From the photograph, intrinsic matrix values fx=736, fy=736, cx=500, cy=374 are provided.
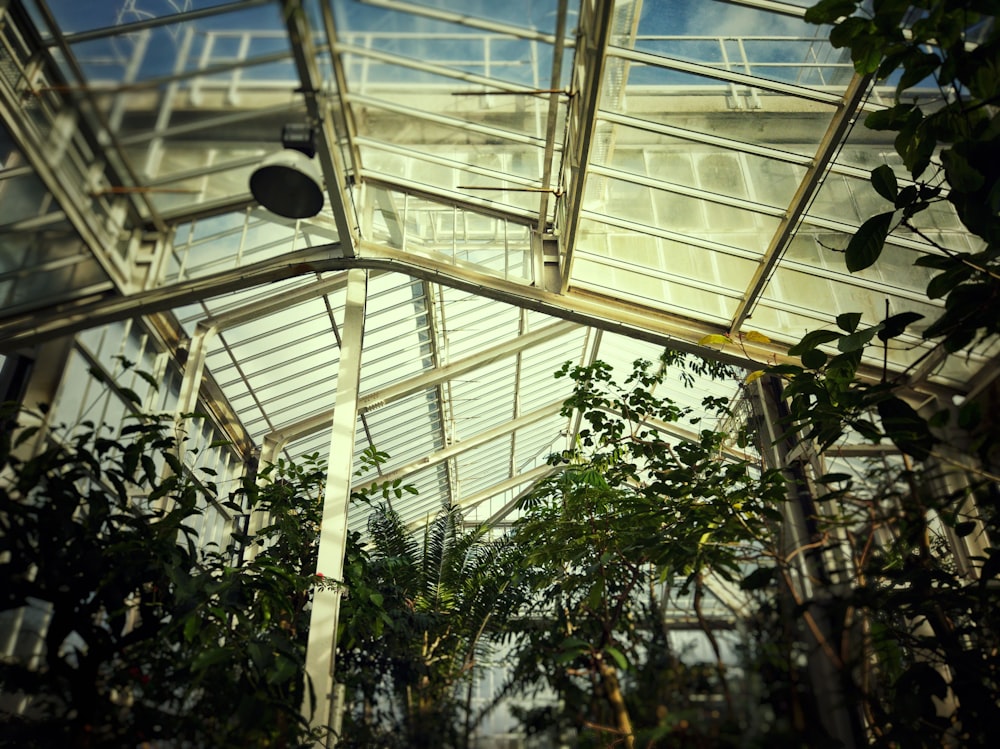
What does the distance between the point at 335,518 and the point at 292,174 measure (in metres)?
2.81

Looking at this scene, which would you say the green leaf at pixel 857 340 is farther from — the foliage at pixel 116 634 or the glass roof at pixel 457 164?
the foliage at pixel 116 634

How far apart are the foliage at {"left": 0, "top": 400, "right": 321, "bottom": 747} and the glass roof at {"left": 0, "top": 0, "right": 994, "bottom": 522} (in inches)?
83.5

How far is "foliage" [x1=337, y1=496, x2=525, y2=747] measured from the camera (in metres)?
3.46

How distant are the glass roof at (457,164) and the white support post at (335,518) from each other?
71 centimetres

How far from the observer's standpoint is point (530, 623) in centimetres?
547

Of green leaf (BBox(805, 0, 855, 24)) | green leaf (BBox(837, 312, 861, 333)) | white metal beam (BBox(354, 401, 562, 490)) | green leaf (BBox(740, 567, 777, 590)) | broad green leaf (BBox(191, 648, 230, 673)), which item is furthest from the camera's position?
white metal beam (BBox(354, 401, 562, 490))

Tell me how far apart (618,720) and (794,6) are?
174 inches

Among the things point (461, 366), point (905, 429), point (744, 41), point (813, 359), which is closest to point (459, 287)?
point (744, 41)

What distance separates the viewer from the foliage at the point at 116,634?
149 inches

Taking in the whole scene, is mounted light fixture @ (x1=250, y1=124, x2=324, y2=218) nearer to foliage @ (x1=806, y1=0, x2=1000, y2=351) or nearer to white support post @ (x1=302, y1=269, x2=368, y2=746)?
white support post @ (x1=302, y1=269, x2=368, y2=746)

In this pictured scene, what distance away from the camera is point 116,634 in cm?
409

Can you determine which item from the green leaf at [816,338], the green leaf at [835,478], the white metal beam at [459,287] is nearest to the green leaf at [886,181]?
the green leaf at [816,338]

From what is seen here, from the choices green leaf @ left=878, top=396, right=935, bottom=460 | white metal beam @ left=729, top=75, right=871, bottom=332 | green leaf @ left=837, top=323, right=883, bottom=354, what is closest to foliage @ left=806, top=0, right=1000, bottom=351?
green leaf @ left=837, top=323, right=883, bottom=354

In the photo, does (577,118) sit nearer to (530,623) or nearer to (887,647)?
(530,623)
